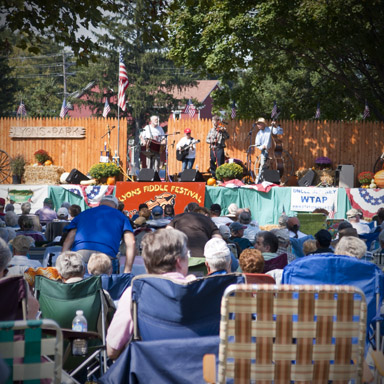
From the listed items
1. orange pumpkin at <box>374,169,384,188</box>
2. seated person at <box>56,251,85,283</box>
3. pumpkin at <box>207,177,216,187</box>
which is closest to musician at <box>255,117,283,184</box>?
pumpkin at <box>207,177,216,187</box>

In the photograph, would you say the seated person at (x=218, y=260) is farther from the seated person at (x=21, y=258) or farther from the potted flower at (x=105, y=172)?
the potted flower at (x=105, y=172)

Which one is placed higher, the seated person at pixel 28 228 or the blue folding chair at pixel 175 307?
the blue folding chair at pixel 175 307

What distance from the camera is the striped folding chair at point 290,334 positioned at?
8.46 feet

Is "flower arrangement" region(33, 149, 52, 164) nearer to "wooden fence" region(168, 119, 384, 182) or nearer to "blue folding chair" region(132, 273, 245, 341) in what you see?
"wooden fence" region(168, 119, 384, 182)

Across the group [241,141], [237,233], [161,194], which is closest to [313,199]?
[161,194]

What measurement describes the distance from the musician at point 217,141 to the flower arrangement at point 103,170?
2.62 m

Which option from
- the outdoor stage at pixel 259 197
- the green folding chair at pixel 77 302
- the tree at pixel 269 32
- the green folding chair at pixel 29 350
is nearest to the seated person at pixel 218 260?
the green folding chair at pixel 77 302

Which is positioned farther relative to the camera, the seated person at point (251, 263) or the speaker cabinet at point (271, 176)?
the speaker cabinet at point (271, 176)

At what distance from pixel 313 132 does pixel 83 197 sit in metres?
7.55

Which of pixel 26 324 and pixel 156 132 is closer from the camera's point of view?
pixel 26 324

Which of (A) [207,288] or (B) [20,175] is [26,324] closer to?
(A) [207,288]

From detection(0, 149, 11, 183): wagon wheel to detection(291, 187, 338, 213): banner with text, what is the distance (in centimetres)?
920

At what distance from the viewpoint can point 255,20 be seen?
16500 mm

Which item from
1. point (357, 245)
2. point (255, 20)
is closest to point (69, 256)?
point (357, 245)
